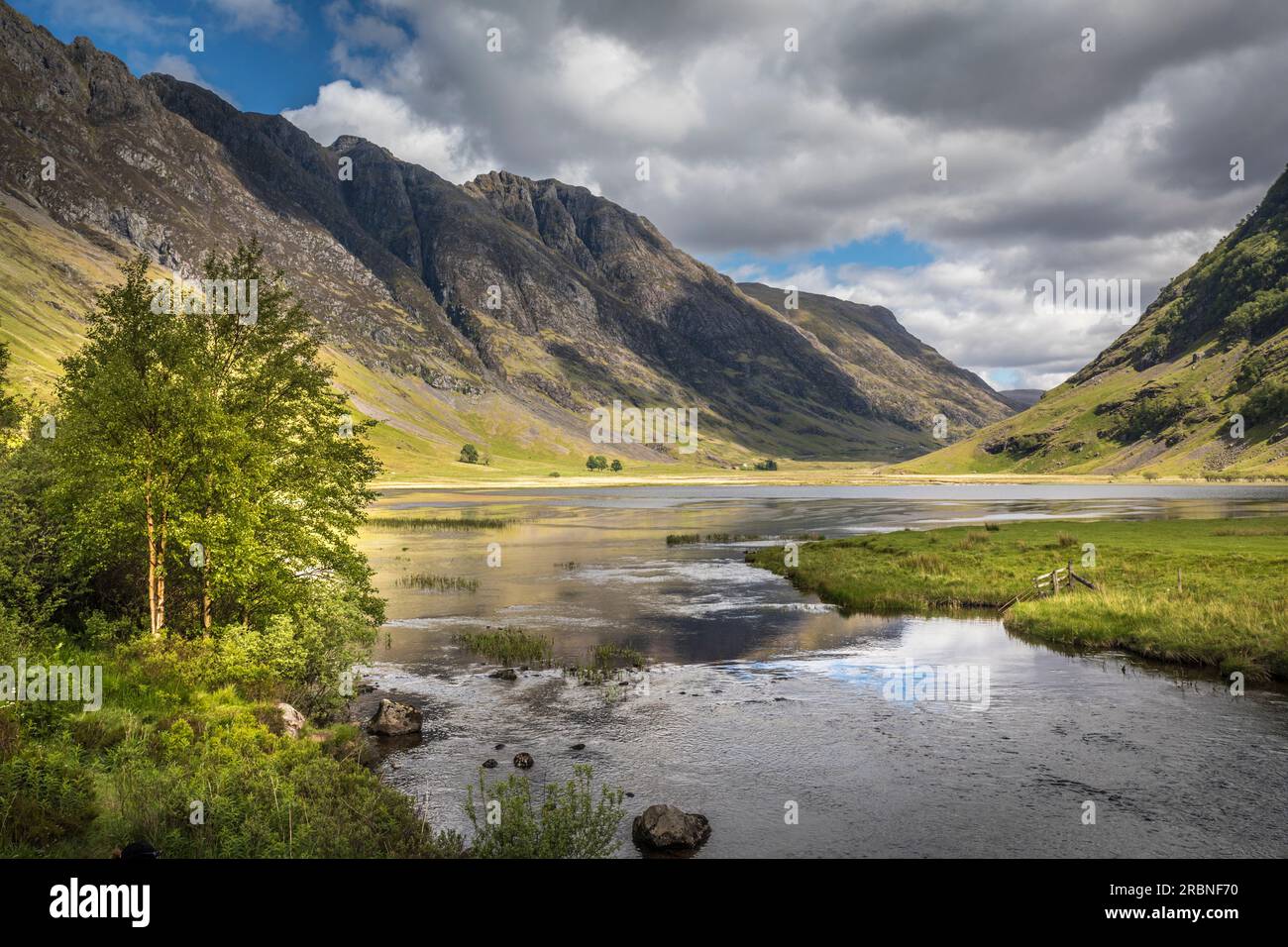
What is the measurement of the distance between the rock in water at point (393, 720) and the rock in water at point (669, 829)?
37.3 feet

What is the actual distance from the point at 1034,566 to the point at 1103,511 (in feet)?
233

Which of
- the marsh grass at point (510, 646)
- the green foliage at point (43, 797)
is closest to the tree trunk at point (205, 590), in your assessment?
the green foliage at point (43, 797)

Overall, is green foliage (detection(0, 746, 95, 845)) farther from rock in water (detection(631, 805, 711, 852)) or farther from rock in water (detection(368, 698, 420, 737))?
rock in water (detection(631, 805, 711, 852))

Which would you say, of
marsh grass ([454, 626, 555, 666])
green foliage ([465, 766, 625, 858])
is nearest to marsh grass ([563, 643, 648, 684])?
marsh grass ([454, 626, 555, 666])

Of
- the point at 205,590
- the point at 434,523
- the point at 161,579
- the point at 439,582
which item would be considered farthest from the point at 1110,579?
the point at 434,523

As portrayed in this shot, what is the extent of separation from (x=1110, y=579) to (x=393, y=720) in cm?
4537

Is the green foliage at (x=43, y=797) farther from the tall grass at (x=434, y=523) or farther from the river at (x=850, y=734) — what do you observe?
the tall grass at (x=434, y=523)

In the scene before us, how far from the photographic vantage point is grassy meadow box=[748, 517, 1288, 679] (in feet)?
118

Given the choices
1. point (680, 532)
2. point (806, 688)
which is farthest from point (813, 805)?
point (680, 532)

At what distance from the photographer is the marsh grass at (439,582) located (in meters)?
61.1

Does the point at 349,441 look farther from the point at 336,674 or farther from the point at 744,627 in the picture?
the point at 744,627

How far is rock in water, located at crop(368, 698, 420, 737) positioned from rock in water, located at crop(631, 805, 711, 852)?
11.4 meters
